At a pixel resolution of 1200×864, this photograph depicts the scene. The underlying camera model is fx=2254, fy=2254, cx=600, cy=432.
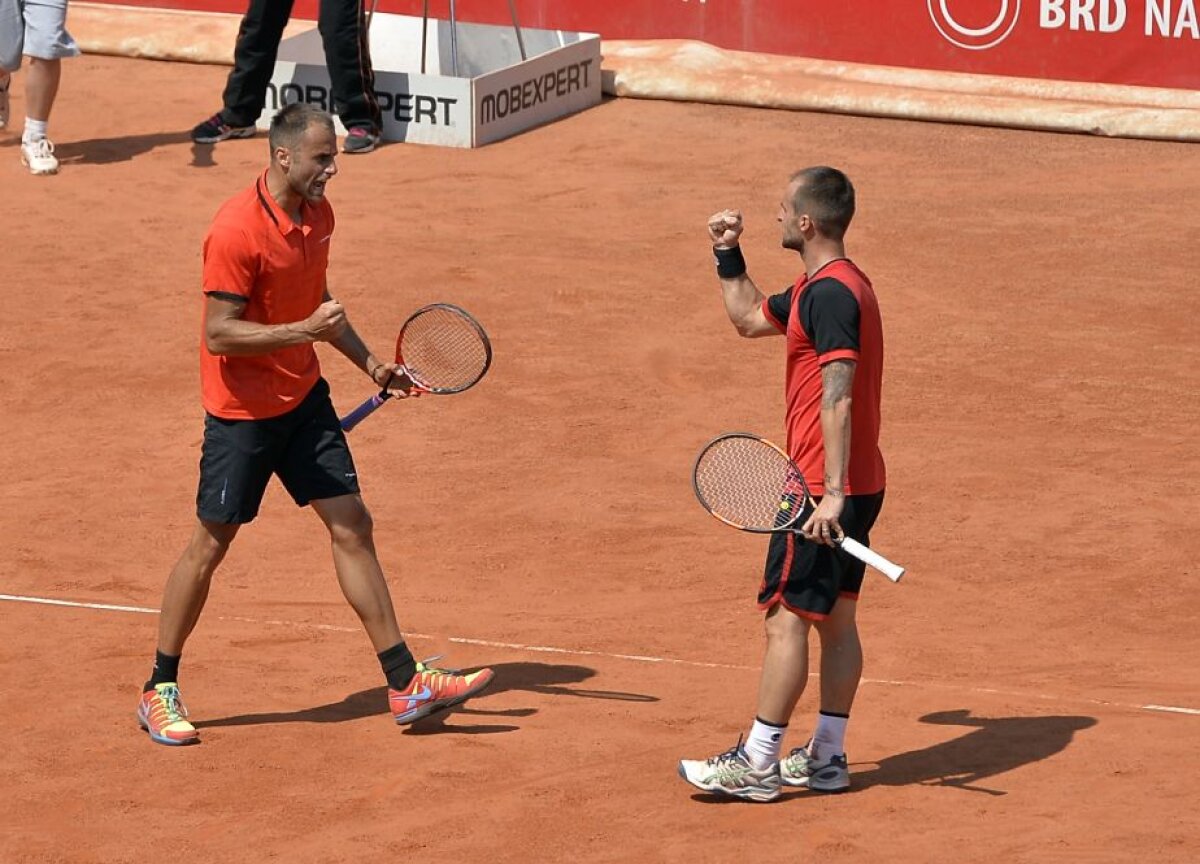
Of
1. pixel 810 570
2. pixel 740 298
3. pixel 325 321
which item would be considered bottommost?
pixel 810 570

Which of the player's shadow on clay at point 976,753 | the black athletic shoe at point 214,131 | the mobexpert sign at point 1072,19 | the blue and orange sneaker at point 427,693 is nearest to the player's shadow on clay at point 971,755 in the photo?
the player's shadow on clay at point 976,753

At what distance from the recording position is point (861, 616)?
899cm

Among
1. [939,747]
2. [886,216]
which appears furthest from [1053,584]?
[886,216]

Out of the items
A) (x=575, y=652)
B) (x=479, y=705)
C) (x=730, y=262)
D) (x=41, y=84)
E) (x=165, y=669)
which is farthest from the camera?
(x=41, y=84)

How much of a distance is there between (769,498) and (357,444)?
451 centimetres

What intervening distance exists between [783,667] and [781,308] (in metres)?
1.16

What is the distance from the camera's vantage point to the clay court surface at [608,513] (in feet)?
23.6

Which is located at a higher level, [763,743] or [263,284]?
[263,284]

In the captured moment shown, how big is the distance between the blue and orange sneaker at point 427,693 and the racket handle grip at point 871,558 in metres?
1.66

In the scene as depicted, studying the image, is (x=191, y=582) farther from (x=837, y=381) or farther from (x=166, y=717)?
(x=837, y=381)

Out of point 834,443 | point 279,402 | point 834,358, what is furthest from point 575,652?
point 834,358

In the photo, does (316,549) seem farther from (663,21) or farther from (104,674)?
(663,21)

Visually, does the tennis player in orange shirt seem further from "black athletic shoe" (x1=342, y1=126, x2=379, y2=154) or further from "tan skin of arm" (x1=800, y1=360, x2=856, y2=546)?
"black athletic shoe" (x1=342, y1=126, x2=379, y2=154)

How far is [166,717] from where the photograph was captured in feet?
25.4
